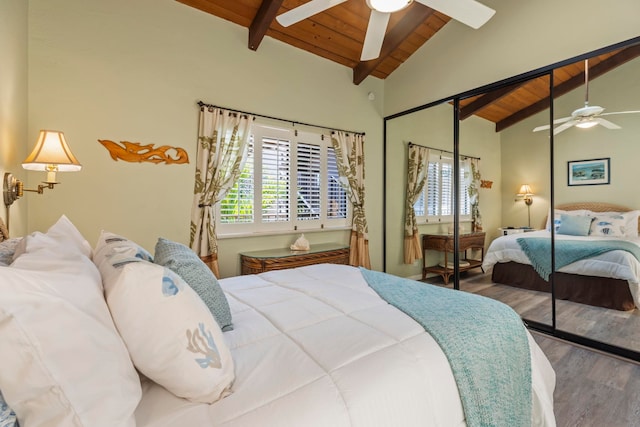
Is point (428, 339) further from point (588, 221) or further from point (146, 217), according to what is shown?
point (146, 217)

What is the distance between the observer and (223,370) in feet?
2.92

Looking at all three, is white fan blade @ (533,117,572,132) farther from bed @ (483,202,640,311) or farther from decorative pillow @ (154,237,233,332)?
decorative pillow @ (154,237,233,332)

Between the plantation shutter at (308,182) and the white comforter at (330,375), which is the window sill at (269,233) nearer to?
the plantation shutter at (308,182)

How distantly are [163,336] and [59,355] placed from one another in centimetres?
24

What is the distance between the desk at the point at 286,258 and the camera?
3090 millimetres

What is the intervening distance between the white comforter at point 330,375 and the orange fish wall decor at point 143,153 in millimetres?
1903

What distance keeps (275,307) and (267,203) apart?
2136mm

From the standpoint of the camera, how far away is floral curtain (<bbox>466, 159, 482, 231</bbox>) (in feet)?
11.3

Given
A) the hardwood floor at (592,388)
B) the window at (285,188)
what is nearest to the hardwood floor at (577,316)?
the hardwood floor at (592,388)

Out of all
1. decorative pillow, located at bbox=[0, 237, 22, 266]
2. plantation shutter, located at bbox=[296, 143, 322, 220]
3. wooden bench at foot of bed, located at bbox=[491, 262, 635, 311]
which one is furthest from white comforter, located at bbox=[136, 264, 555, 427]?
plantation shutter, located at bbox=[296, 143, 322, 220]

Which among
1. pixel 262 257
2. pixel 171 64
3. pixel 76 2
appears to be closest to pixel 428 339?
pixel 262 257

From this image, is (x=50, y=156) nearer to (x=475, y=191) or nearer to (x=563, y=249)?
(x=475, y=191)

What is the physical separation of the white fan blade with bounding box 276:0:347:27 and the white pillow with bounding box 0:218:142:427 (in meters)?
2.18

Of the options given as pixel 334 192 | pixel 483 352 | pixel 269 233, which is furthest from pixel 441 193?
pixel 483 352
